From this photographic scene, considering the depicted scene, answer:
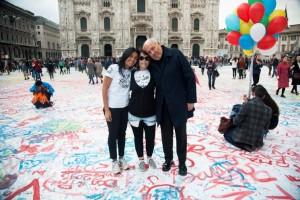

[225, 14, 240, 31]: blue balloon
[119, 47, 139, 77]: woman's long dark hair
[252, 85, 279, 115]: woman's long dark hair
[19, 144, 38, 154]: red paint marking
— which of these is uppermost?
[225, 14, 240, 31]: blue balloon

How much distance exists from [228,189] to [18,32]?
37.6 m

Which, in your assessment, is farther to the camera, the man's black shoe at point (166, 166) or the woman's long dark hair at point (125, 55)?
the man's black shoe at point (166, 166)

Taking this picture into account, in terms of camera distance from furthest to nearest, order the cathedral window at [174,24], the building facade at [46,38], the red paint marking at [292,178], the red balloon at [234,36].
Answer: the building facade at [46,38], the cathedral window at [174,24], the red balloon at [234,36], the red paint marking at [292,178]

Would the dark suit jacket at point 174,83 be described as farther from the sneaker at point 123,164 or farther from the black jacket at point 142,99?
the sneaker at point 123,164

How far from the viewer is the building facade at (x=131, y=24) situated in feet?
121

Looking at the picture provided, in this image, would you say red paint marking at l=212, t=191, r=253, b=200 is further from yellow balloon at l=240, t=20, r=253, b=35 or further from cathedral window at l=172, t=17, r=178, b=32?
cathedral window at l=172, t=17, r=178, b=32

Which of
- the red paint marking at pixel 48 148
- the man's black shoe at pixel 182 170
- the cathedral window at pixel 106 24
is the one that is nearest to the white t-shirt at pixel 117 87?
the man's black shoe at pixel 182 170

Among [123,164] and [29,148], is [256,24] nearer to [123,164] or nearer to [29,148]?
[123,164]

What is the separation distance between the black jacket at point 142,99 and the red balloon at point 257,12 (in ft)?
13.4

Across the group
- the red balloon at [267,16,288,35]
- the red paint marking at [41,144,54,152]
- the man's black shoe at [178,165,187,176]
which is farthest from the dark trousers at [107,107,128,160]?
the red balloon at [267,16,288,35]

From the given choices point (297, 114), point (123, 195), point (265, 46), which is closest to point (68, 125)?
point (123, 195)

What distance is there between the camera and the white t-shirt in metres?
2.92

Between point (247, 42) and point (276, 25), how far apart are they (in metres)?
0.81

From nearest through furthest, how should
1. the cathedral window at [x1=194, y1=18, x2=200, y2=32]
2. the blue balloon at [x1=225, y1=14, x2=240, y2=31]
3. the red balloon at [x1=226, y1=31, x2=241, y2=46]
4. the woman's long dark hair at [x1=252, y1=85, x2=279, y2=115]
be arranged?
the woman's long dark hair at [x1=252, y1=85, x2=279, y2=115] < the blue balloon at [x1=225, y1=14, x2=240, y2=31] < the red balloon at [x1=226, y1=31, x2=241, y2=46] < the cathedral window at [x1=194, y1=18, x2=200, y2=32]
